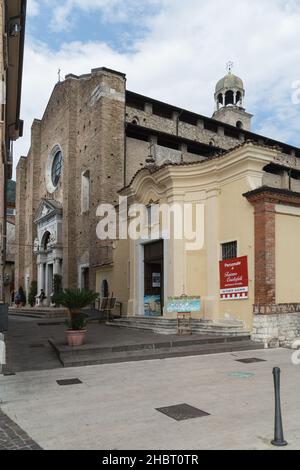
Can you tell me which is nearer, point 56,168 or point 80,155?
point 80,155

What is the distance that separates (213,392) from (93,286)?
65.5ft

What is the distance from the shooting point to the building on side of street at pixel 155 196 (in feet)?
44.8

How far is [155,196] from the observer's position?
17.7 m

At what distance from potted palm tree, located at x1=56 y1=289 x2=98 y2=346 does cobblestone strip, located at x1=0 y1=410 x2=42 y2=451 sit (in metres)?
5.57

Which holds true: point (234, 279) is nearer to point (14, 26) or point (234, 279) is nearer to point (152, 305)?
point (152, 305)

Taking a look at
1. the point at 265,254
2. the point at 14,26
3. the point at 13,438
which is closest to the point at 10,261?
the point at 14,26

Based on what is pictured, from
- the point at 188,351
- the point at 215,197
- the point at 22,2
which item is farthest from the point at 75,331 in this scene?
the point at 22,2

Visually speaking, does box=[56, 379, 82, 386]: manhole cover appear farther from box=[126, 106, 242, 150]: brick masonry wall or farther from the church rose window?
the church rose window

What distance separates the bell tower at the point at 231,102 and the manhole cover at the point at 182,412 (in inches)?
1714

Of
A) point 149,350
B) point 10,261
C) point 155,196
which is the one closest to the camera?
point 149,350

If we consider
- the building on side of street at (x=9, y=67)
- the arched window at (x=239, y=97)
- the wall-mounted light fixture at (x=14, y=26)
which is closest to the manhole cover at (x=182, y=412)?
the building on side of street at (x=9, y=67)

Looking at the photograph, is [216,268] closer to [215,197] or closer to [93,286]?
[215,197]

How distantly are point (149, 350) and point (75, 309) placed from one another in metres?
2.25

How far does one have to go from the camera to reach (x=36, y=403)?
682cm
